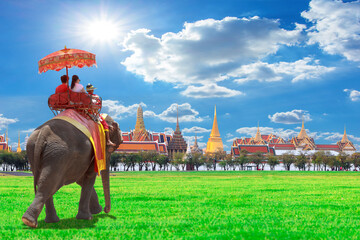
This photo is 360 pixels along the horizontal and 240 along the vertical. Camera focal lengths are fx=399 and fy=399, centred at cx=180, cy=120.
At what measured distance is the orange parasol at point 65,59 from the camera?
26.3 ft

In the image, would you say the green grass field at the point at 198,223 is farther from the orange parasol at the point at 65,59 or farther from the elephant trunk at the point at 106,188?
the orange parasol at the point at 65,59

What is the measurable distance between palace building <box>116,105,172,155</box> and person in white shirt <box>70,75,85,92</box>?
2846 inches

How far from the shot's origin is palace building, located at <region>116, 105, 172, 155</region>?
8319 cm

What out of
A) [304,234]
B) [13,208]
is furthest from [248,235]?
[13,208]

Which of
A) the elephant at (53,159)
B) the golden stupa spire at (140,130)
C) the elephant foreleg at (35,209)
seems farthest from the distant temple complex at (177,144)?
the elephant foreleg at (35,209)

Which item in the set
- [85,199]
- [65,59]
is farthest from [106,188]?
[65,59]

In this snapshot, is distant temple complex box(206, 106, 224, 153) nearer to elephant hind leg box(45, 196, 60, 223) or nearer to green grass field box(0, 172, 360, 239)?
green grass field box(0, 172, 360, 239)

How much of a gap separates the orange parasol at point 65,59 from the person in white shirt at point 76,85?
36 cm

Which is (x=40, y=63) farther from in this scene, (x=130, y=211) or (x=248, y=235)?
(x=248, y=235)

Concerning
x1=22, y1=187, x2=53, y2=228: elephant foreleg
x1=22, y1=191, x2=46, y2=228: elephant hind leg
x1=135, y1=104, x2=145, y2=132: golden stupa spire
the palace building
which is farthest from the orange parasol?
x1=135, y1=104, x2=145, y2=132: golden stupa spire

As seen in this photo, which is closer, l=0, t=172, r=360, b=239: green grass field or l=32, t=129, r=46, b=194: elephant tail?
l=0, t=172, r=360, b=239: green grass field

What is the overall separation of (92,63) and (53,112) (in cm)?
137

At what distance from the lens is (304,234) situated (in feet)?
21.4

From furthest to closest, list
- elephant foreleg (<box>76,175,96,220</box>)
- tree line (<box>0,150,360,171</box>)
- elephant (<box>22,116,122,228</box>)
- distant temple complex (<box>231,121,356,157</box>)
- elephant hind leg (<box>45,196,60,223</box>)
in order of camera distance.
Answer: distant temple complex (<box>231,121,356,157</box>), tree line (<box>0,150,360,171</box>), elephant foreleg (<box>76,175,96,220</box>), elephant hind leg (<box>45,196,60,223</box>), elephant (<box>22,116,122,228</box>)
